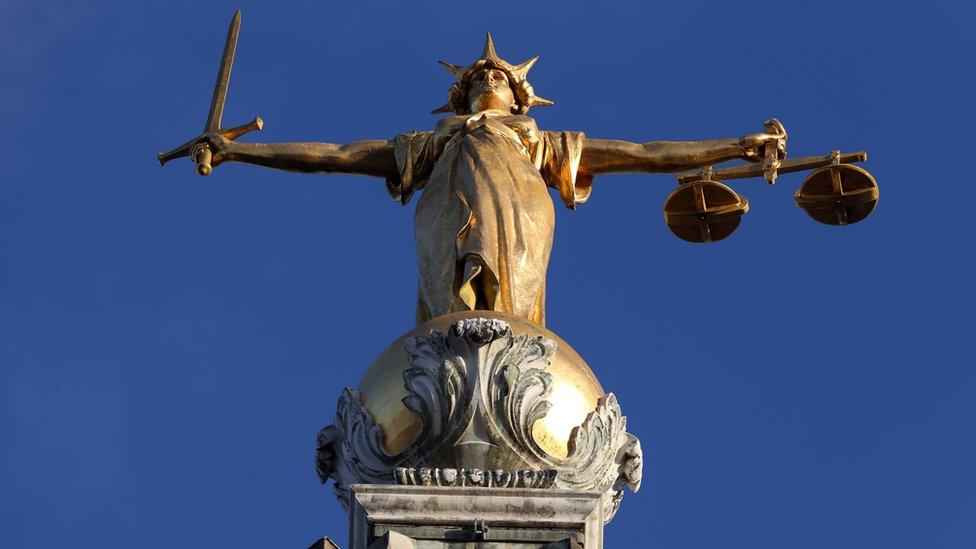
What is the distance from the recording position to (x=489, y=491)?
19438 millimetres

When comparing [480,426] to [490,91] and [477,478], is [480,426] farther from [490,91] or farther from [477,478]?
[490,91]

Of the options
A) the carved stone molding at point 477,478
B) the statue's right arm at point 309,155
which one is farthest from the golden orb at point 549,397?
the statue's right arm at point 309,155

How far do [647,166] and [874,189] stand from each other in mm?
1837

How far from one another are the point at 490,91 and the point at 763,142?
2.33 m

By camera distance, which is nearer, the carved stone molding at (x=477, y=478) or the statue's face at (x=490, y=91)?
the carved stone molding at (x=477, y=478)

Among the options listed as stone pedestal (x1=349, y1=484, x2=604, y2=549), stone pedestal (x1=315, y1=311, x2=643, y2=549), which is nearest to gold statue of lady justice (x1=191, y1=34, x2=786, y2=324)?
stone pedestal (x1=315, y1=311, x2=643, y2=549)

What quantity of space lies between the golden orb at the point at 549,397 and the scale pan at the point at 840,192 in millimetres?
3833

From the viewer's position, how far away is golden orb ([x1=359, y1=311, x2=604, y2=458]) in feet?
65.5

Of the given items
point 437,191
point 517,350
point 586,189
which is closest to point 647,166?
point 586,189

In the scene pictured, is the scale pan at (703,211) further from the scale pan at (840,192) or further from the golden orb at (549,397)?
the golden orb at (549,397)

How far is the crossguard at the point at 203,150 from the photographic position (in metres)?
24.1

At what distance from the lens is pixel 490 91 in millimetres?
24391

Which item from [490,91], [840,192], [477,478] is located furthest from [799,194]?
[477,478]

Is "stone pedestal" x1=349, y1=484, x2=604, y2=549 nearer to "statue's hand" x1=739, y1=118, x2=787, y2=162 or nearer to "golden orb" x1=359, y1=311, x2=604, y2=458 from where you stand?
"golden orb" x1=359, y1=311, x2=604, y2=458
